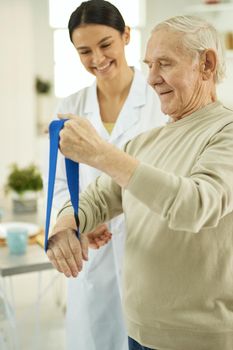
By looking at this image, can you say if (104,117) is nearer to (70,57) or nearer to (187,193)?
(187,193)

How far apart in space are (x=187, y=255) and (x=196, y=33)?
18.4 inches

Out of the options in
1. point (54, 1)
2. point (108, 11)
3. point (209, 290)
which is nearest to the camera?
point (209, 290)

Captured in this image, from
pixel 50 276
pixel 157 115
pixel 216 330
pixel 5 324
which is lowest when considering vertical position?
pixel 50 276

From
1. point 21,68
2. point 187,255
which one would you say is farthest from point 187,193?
point 21,68

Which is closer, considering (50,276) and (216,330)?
(216,330)

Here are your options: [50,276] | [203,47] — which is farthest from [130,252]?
[50,276]

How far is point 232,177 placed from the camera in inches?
39.8

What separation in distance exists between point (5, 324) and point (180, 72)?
5.58ft

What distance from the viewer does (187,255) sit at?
111 cm

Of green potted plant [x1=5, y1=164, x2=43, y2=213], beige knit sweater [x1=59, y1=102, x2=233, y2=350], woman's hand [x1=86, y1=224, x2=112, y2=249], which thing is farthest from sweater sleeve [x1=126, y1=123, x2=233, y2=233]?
green potted plant [x1=5, y1=164, x2=43, y2=213]

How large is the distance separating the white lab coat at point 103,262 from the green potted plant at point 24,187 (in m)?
0.98

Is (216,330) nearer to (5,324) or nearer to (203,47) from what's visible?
(203,47)

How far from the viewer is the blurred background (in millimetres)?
5125

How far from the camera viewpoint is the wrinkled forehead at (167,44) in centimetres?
112
